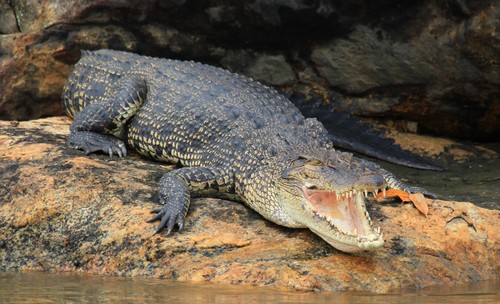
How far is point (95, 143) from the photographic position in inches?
253

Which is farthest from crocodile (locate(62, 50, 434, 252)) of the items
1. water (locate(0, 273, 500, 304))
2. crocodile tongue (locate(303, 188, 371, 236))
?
water (locate(0, 273, 500, 304))

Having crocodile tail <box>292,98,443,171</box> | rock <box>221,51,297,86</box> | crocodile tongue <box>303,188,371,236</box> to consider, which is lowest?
crocodile tail <box>292,98,443,171</box>

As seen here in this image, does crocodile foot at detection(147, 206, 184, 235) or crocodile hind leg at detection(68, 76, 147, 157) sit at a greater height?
crocodile foot at detection(147, 206, 184, 235)

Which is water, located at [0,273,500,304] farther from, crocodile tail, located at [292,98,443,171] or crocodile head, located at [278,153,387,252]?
crocodile tail, located at [292,98,443,171]

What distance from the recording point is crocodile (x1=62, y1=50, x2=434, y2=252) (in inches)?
191

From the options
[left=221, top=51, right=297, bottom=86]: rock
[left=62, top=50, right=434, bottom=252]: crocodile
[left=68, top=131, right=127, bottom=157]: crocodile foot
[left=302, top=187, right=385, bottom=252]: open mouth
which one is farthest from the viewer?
[left=221, top=51, right=297, bottom=86]: rock

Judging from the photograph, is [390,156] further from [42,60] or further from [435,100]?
[42,60]

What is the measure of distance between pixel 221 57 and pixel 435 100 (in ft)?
6.44

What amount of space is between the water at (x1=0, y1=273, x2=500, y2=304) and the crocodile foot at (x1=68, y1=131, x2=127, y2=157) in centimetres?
172

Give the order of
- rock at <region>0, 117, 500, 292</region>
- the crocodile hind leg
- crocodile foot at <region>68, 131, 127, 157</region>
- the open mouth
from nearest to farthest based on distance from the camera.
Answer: the open mouth, rock at <region>0, 117, 500, 292</region>, crocodile foot at <region>68, 131, 127, 157</region>, the crocodile hind leg

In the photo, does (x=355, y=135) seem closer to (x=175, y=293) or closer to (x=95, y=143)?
(x=95, y=143)

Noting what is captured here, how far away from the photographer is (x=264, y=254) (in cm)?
483

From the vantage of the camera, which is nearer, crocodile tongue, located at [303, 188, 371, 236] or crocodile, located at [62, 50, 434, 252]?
crocodile tongue, located at [303, 188, 371, 236]

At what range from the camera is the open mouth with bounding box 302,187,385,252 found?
4.62 m
